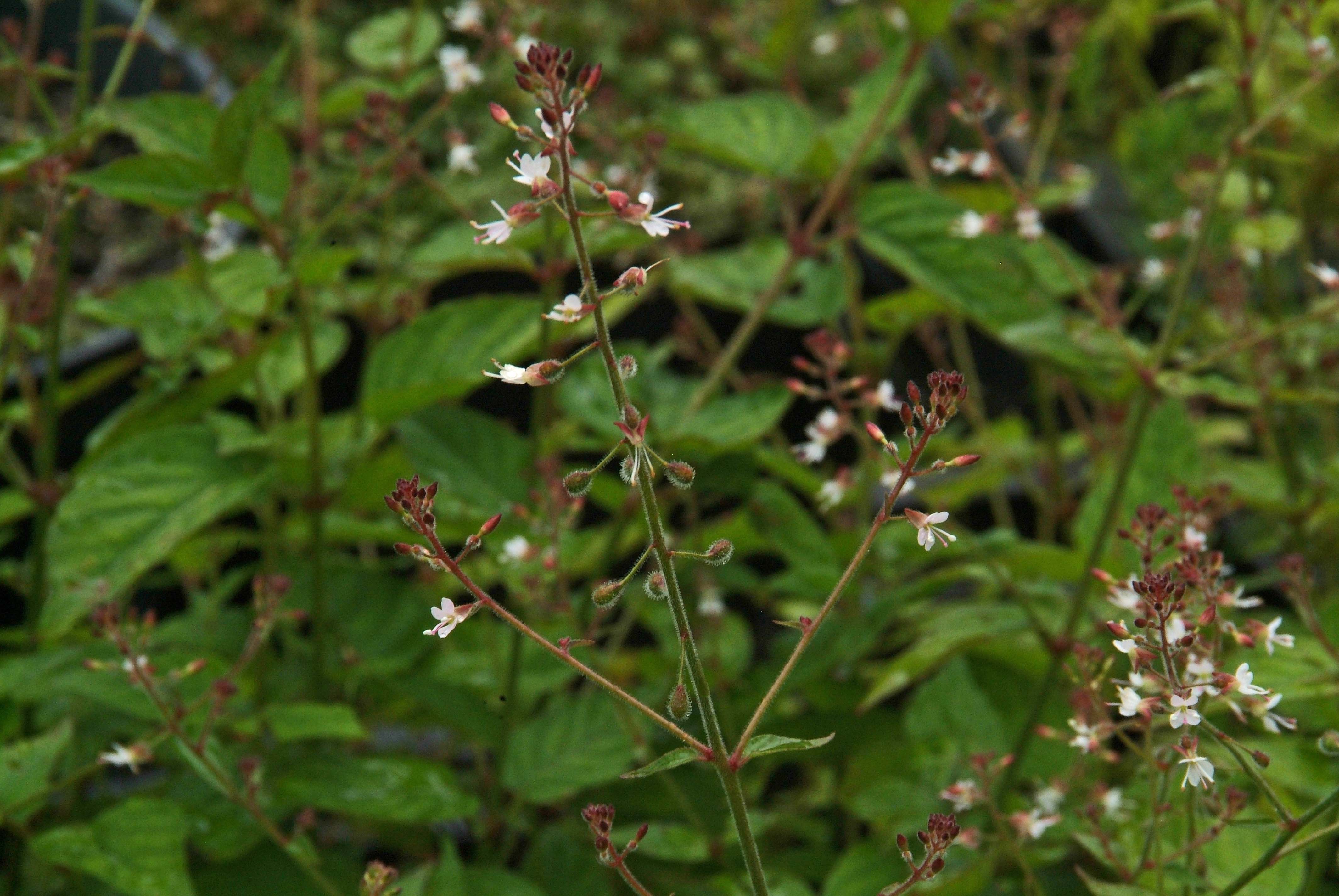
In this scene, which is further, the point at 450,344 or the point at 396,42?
the point at 396,42

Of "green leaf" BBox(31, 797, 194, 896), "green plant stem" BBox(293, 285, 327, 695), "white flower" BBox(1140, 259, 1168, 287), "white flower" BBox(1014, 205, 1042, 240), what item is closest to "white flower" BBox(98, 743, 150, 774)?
"green leaf" BBox(31, 797, 194, 896)

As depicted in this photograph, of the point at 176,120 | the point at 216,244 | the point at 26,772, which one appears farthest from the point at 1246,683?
the point at 216,244

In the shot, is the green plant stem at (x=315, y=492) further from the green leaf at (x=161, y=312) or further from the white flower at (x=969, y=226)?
the white flower at (x=969, y=226)

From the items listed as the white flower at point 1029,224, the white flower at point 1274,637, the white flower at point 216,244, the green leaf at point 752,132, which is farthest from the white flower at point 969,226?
the white flower at point 216,244

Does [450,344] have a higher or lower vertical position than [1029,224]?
lower

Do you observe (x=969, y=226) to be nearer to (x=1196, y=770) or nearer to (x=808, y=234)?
(x=808, y=234)

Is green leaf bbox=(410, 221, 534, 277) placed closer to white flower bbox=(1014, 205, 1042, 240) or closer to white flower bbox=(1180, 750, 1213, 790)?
white flower bbox=(1014, 205, 1042, 240)

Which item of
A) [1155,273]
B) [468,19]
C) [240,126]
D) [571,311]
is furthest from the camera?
[1155,273]
